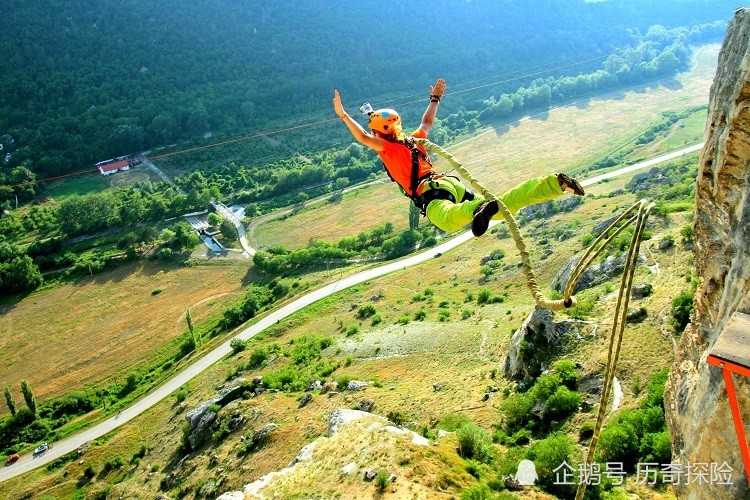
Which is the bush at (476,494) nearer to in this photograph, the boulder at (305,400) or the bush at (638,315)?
Result: the bush at (638,315)

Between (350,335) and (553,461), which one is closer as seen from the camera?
(553,461)

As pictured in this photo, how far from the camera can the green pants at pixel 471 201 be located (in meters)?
7.36

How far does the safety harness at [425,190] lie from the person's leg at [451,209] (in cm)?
8

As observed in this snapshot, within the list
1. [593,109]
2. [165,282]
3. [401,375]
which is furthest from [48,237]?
[593,109]

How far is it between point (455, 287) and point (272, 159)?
163 ft

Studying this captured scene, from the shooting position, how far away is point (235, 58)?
363 feet

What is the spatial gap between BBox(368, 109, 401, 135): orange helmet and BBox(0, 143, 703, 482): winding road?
30.0m

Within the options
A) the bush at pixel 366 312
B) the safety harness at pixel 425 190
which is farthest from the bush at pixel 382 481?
the bush at pixel 366 312

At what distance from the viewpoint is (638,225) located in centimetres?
626

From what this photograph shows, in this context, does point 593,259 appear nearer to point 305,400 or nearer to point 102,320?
point 305,400

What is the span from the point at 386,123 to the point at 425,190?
1945mm

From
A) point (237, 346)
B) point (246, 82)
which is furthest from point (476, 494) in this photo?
point (246, 82)

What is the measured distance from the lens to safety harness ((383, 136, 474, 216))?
10000mm

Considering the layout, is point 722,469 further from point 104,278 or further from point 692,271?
point 104,278
